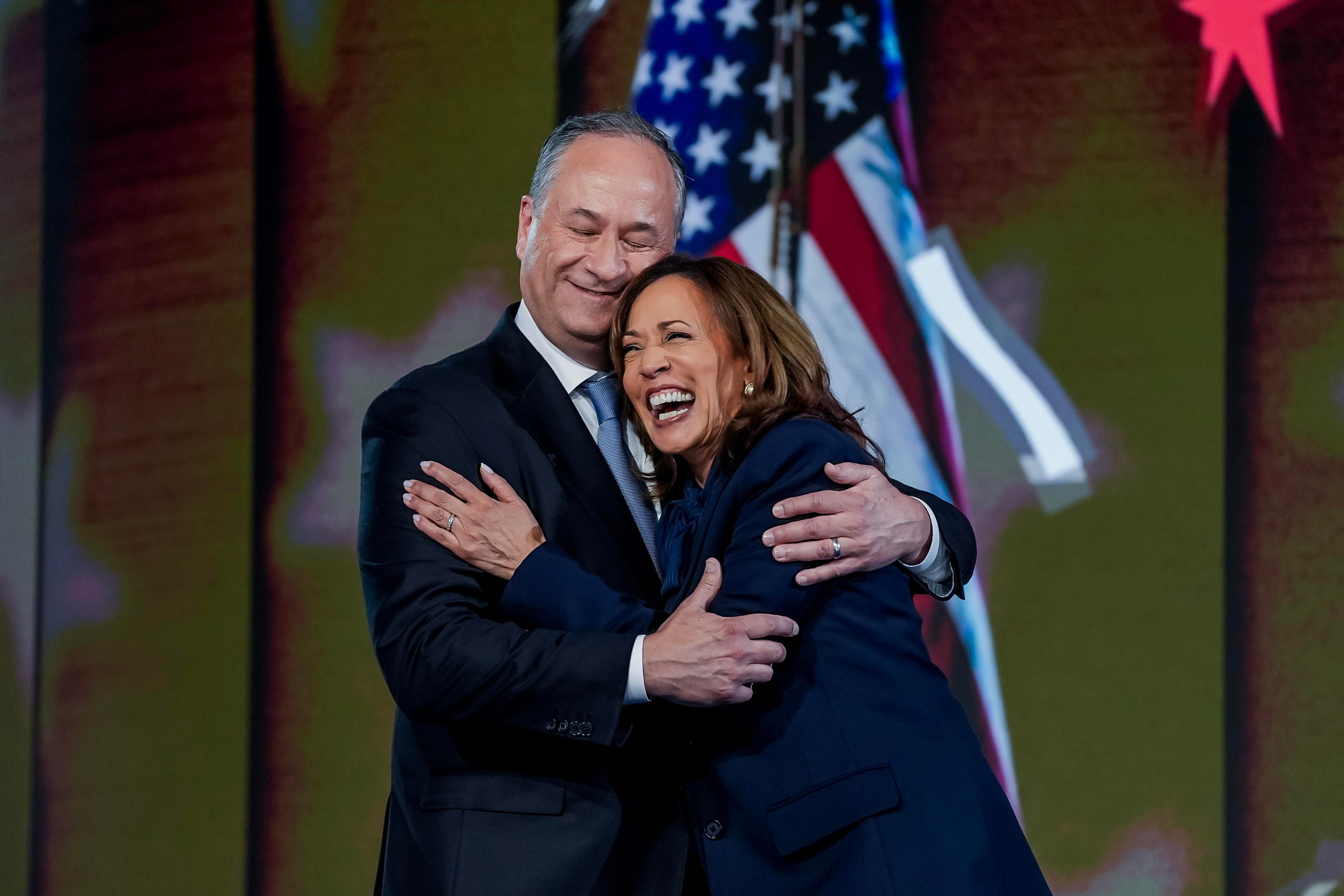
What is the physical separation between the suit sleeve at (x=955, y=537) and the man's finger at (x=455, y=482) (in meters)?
0.69

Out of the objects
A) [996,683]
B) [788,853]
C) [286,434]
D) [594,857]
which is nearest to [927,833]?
[788,853]

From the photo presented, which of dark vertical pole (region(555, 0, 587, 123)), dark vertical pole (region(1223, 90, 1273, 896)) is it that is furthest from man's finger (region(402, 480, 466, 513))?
dark vertical pole (region(1223, 90, 1273, 896))

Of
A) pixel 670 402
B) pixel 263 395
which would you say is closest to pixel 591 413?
pixel 670 402

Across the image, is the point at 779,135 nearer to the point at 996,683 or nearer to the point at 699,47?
the point at 699,47

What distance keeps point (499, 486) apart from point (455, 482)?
0.06 m

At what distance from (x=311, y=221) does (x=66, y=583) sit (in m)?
1.41

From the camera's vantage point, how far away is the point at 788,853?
1495 millimetres

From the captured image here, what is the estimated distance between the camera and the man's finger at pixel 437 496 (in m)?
1.67

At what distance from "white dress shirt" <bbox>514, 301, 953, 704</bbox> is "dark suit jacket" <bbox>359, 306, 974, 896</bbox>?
4.3 inches

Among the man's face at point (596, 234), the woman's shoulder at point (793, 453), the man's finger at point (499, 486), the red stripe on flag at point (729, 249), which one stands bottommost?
the man's finger at point (499, 486)

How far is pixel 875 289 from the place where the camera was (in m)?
3.80

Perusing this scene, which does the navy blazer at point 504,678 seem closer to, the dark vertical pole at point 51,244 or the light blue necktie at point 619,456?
the light blue necktie at point 619,456

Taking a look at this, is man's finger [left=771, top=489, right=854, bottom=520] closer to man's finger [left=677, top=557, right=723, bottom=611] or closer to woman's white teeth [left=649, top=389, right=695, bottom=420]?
man's finger [left=677, top=557, right=723, bottom=611]

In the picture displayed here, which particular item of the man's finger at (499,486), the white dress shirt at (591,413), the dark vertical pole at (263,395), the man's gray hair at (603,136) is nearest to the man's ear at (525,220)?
the man's gray hair at (603,136)
